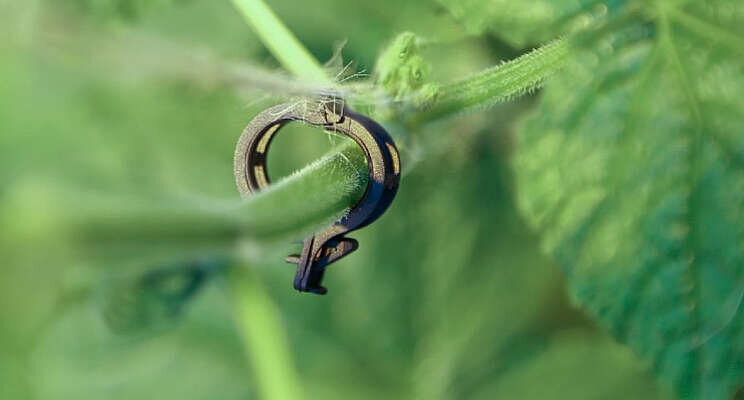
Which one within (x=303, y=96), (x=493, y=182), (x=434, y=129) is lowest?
(x=303, y=96)

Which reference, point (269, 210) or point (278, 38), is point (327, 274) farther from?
point (269, 210)

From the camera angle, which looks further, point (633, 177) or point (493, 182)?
point (493, 182)

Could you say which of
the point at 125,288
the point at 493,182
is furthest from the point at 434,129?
the point at 493,182

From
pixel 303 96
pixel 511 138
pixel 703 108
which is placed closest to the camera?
pixel 303 96

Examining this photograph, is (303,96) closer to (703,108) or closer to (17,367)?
(703,108)

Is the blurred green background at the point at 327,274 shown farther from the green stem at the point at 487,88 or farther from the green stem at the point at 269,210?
the green stem at the point at 269,210

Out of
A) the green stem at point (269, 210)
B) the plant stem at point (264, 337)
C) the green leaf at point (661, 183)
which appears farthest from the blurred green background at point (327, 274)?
the green stem at point (269, 210)

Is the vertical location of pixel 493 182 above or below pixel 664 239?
above

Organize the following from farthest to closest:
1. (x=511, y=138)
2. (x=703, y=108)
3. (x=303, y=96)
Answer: (x=511, y=138)
(x=703, y=108)
(x=303, y=96)
